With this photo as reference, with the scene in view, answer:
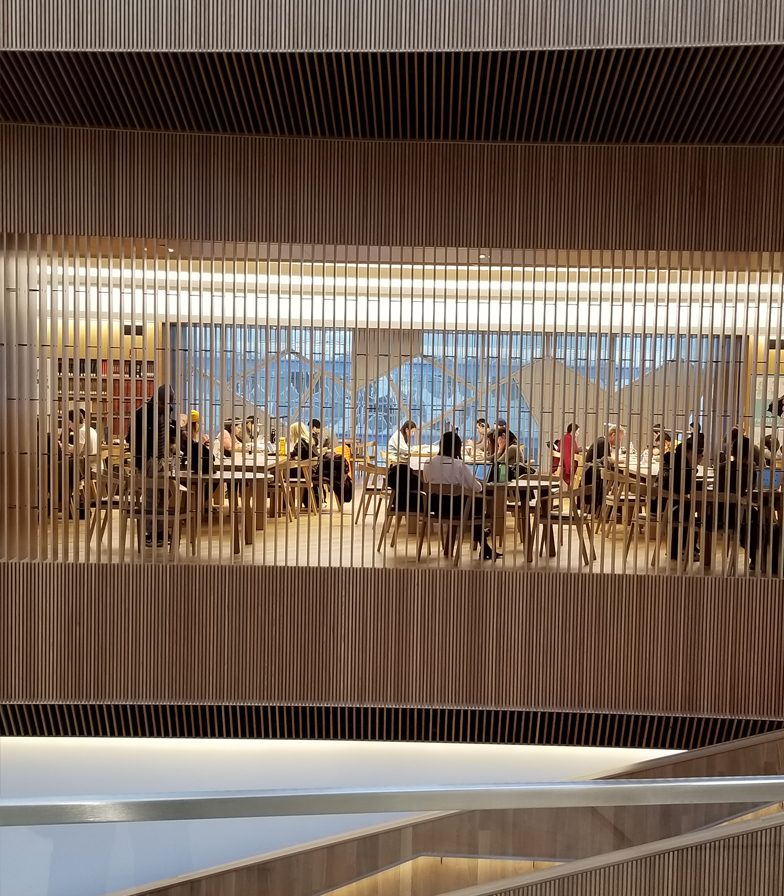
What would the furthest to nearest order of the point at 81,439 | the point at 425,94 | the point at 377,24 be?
the point at 81,439 < the point at 425,94 < the point at 377,24

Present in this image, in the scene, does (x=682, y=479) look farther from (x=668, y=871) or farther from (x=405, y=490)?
(x=668, y=871)

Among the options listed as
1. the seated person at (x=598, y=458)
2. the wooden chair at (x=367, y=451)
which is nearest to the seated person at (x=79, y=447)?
the wooden chair at (x=367, y=451)

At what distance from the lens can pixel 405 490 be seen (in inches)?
208

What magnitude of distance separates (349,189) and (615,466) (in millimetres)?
2509

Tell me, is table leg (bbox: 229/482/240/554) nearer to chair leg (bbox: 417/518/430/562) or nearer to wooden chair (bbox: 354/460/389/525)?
wooden chair (bbox: 354/460/389/525)

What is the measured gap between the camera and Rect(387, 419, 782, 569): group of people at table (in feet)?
16.8

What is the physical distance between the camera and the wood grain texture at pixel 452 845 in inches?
92.1

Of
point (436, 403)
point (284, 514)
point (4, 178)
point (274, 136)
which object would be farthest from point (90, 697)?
point (274, 136)

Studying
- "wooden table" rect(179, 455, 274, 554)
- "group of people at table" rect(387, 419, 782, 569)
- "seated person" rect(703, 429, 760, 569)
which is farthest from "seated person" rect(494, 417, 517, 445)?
"wooden table" rect(179, 455, 274, 554)

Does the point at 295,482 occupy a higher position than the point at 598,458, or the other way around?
the point at 598,458

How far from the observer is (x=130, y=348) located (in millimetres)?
5176

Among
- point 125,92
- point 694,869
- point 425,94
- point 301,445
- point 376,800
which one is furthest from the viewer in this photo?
point 301,445

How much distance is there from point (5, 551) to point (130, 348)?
1.60 meters

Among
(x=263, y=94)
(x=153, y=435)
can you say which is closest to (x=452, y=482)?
(x=153, y=435)
